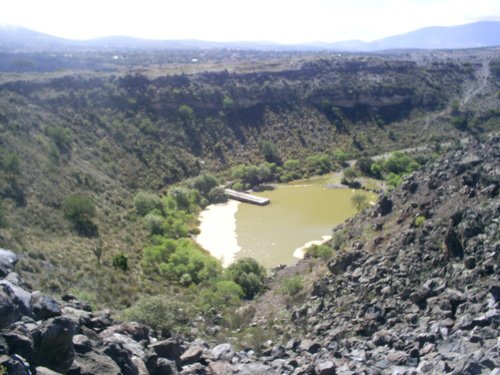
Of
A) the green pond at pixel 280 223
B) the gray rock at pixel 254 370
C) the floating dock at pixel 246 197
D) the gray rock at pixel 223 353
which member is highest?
the gray rock at pixel 254 370

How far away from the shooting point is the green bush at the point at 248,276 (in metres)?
35.9

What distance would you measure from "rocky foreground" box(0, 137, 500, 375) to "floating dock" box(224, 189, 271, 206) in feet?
96.1

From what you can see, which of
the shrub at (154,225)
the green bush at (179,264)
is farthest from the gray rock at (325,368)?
the shrub at (154,225)

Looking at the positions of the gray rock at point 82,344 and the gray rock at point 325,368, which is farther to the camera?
the gray rock at point 325,368

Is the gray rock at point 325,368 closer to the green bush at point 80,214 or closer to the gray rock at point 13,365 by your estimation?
the gray rock at point 13,365

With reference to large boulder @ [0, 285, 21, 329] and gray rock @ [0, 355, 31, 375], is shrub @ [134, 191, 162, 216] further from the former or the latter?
gray rock @ [0, 355, 31, 375]

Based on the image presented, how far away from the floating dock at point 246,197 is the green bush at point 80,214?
2362 centimetres

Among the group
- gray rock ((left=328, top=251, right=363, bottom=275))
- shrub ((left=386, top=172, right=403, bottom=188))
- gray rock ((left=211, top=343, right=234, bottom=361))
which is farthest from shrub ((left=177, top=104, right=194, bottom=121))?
gray rock ((left=211, top=343, right=234, bottom=361))

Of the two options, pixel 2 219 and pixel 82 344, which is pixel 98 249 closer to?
pixel 2 219

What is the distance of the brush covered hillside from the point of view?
37.8 metres

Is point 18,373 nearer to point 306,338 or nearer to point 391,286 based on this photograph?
point 306,338

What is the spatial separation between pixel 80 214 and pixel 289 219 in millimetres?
22930

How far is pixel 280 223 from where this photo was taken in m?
56.6

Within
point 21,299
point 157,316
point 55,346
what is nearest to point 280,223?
point 157,316
